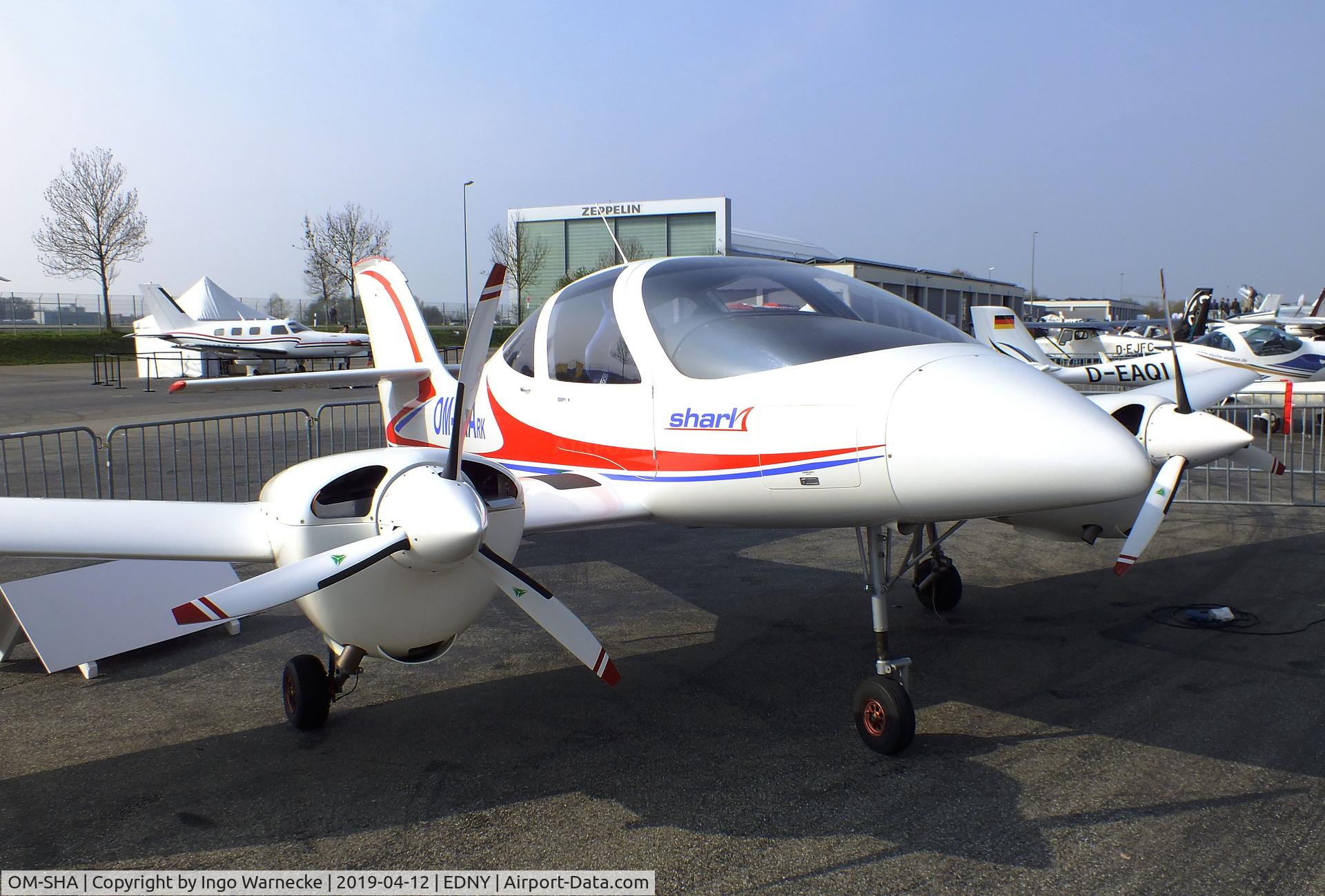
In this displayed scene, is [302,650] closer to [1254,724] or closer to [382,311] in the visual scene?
[382,311]

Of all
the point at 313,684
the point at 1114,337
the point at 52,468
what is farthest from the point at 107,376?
the point at 1114,337

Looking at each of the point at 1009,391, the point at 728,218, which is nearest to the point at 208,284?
the point at 728,218

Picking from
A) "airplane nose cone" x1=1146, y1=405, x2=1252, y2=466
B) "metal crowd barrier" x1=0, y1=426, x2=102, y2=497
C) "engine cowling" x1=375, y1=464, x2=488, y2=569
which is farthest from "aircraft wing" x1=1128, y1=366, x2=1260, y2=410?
"metal crowd barrier" x1=0, y1=426, x2=102, y2=497

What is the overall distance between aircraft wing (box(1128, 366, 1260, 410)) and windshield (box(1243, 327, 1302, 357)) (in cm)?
1374

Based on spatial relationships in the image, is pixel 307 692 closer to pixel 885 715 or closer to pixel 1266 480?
pixel 885 715

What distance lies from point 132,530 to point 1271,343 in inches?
856

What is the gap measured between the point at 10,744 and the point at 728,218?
1928 inches

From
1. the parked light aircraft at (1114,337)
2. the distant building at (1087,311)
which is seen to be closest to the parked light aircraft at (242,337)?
the parked light aircraft at (1114,337)

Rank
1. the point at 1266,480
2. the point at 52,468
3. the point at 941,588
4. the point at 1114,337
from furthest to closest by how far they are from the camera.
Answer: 1. the point at 1114,337
2. the point at 1266,480
3. the point at 52,468
4. the point at 941,588

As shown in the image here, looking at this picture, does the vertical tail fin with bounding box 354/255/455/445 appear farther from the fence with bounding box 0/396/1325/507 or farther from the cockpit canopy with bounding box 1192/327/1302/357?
the cockpit canopy with bounding box 1192/327/1302/357

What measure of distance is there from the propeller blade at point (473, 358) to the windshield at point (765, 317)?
1.04 metres

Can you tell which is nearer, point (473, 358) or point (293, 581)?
point (293, 581)

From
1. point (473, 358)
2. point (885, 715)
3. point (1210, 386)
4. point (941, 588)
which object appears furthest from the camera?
point (1210, 386)

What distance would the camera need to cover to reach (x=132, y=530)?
3.56 m
